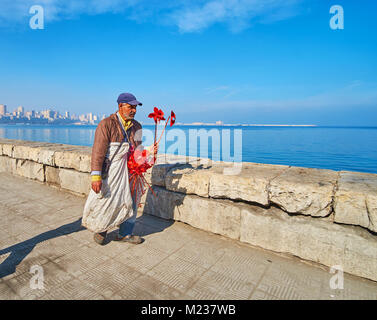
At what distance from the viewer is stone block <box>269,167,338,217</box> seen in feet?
8.42

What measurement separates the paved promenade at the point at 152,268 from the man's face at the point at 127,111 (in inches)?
66.2

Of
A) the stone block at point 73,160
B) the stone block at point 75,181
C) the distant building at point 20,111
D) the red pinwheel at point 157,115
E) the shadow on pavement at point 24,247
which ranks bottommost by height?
the shadow on pavement at point 24,247

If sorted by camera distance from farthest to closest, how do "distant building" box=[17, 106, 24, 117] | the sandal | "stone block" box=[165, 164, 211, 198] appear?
"distant building" box=[17, 106, 24, 117] < "stone block" box=[165, 164, 211, 198] < the sandal

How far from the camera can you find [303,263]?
2709 mm

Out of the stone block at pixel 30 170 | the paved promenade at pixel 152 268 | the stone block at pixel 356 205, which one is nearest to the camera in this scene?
the paved promenade at pixel 152 268

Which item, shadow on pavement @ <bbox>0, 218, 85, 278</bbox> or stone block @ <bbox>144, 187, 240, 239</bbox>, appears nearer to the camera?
shadow on pavement @ <bbox>0, 218, 85, 278</bbox>

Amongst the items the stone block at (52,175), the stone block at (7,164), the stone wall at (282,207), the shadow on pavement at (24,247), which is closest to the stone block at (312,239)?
the stone wall at (282,207)

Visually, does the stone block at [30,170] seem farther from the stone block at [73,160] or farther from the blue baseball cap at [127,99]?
the blue baseball cap at [127,99]

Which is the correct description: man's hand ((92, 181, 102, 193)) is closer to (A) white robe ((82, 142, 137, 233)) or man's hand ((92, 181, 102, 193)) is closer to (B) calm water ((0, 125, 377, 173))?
(A) white robe ((82, 142, 137, 233))

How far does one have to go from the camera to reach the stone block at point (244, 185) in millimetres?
2930

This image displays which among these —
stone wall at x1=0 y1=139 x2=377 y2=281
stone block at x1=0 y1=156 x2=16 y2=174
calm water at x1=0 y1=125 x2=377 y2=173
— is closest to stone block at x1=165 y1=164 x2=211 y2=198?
stone wall at x1=0 y1=139 x2=377 y2=281

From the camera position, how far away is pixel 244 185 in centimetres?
303
